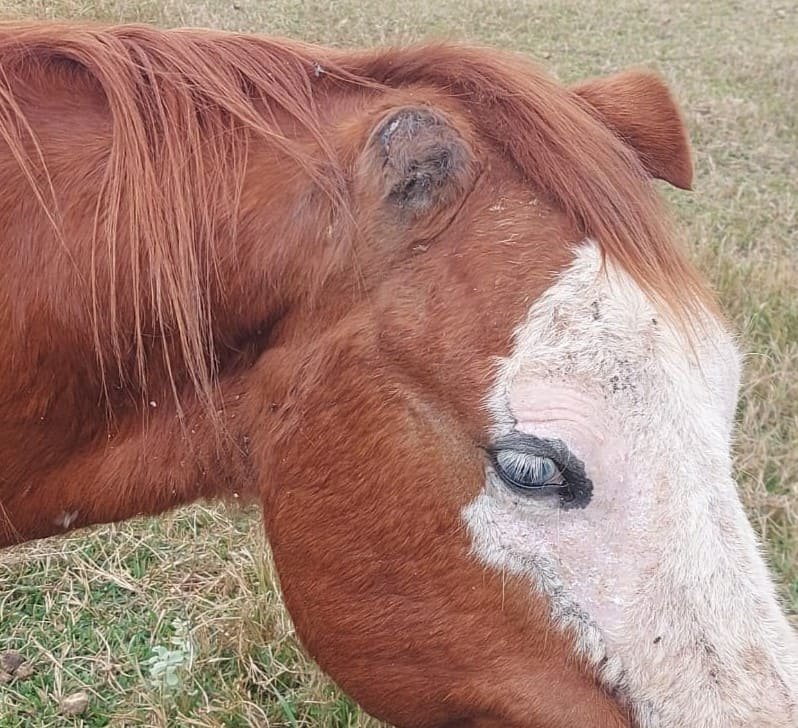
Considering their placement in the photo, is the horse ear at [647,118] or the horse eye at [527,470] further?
the horse ear at [647,118]

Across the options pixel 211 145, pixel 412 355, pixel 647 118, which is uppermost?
pixel 647 118

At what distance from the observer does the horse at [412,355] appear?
120cm

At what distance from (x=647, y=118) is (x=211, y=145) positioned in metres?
0.79

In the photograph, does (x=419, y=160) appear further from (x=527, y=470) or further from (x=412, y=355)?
(x=527, y=470)

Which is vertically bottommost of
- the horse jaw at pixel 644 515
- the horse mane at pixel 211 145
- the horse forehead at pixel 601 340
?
the horse jaw at pixel 644 515

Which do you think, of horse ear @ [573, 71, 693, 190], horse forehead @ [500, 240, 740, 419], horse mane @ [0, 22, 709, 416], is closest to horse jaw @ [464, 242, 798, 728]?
horse forehead @ [500, 240, 740, 419]

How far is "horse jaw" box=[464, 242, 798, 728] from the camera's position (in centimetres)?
119

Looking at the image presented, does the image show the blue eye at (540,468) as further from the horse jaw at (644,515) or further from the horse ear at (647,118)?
the horse ear at (647,118)

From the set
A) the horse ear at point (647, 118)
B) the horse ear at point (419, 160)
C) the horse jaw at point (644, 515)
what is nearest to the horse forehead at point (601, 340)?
the horse jaw at point (644, 515)

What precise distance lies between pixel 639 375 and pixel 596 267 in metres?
0.17

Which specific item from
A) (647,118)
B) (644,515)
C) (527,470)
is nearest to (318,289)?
(527,470)

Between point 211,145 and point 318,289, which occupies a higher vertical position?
point 211,145

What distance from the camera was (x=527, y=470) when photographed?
122cm

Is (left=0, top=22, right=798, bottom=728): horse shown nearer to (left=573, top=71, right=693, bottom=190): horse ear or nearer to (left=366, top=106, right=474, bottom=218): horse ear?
(left=366, top=106, right=474, bottom=218): horse ear
